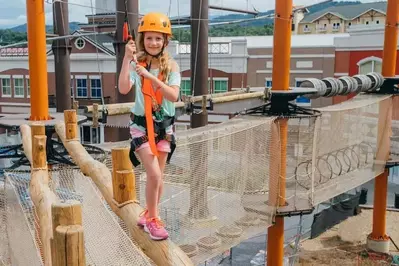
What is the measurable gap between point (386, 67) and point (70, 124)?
787cm

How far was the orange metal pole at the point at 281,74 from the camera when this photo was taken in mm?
6875

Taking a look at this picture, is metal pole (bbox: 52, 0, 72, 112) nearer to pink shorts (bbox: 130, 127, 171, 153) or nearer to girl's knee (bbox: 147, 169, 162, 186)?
pink shorts (bbox: 130, 127, 171, 153)

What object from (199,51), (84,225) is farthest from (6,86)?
(84,225)

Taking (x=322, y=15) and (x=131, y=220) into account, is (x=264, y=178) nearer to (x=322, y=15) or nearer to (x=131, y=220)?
(x=131, y=220)

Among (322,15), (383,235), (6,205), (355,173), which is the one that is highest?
(322,15)

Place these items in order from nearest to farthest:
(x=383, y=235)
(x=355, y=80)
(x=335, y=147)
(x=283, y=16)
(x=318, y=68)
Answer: (x=283, y=16) < (x=335, y=147) < (x=355, y=80) < (x=383, y=235) < (x=318, y=68)

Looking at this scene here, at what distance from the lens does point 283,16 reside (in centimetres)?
698

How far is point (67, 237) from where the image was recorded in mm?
2062

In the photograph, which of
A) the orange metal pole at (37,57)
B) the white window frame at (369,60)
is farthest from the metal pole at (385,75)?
the white window frame at (369,60)

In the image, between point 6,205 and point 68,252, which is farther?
point 6,205

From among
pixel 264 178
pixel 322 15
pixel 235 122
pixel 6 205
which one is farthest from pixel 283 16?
pixel 322 15

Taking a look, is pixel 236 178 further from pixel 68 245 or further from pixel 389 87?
pixel 389 87

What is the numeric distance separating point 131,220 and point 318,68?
23.7 m

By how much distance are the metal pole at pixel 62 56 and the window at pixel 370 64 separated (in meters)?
15.8
